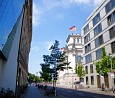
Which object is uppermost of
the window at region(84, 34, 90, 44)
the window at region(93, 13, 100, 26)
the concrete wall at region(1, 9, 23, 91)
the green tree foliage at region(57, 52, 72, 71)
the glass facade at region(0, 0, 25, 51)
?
the window at region(93, 13, 100, 26)

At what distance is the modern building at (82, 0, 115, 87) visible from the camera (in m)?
55.4

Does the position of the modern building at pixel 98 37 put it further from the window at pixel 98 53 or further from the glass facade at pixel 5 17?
the glass facade at pixel 5 17

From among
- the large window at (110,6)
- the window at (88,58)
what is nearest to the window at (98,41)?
the window at (88,58)

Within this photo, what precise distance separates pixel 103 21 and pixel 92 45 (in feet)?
38.4

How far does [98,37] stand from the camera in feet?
213

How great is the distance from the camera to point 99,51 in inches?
2512

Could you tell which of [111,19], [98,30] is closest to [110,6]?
[111,19]

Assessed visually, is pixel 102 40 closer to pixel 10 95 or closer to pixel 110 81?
pixel 110 81

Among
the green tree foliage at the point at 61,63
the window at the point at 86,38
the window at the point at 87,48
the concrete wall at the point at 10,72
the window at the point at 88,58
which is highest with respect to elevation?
the window at the point at 86,38

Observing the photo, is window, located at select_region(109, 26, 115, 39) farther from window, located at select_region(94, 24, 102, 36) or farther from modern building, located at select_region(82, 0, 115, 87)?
window, located at select_region(94, 24, 102, 36)

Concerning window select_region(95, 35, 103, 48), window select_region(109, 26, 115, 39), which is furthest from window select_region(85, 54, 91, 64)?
window select_region(109, 26, 115, 39)

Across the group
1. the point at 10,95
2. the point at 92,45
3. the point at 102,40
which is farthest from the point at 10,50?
the point at 92,45

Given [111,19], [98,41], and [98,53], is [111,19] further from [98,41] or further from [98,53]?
[98,53]

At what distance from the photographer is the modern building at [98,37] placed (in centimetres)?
5538
